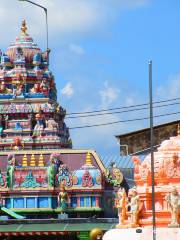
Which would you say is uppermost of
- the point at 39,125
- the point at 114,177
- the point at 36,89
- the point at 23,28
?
the point at 23,28

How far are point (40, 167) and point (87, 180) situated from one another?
341cm

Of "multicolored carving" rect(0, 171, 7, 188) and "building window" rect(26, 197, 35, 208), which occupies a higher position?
"multicolored carving" rect(0, 171, 7, 188)

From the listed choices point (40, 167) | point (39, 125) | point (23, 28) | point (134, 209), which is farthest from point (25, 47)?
point (134, 209)

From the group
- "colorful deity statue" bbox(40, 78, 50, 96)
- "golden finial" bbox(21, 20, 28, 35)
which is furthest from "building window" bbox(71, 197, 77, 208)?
"golden finial" bbox(21, 20, 28, 35)

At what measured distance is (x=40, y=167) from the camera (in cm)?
7275

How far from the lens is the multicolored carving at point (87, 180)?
235 feet

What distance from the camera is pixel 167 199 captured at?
43031 millimetres

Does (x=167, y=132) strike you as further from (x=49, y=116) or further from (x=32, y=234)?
(x=32, y=234)

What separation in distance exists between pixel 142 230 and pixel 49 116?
125ft

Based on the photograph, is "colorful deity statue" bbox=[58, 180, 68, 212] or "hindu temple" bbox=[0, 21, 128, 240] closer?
"hindu temple" bbox=[0, 21, 128, 240]

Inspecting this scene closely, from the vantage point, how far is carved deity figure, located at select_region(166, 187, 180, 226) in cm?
4253

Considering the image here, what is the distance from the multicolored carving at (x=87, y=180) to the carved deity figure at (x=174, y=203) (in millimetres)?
28764

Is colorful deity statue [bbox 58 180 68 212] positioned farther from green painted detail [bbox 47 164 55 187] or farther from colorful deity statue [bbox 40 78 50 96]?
colorful deity statue [bbox 40 78 50 96]

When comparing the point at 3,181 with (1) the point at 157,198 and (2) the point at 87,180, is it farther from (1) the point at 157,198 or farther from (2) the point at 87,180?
(1) the point at 157,198
